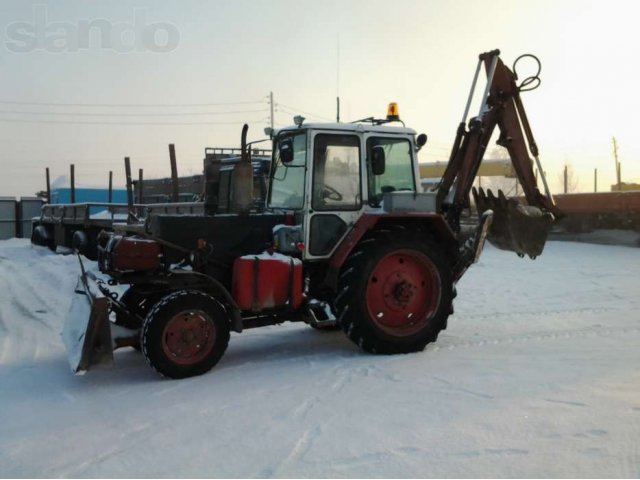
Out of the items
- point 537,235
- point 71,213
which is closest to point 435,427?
point 537,235

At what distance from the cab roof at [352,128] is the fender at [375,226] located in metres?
0.87

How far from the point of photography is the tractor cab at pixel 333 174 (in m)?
5.71

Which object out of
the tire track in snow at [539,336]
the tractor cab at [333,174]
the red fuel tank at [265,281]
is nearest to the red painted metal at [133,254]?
the red fuel tank at [265,281]

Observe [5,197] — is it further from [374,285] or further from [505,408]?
[505,408]

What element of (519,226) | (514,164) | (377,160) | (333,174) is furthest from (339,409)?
(514,164)

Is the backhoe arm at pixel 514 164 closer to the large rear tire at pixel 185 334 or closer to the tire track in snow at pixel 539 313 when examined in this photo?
the tire track in snow at pixel 539 313

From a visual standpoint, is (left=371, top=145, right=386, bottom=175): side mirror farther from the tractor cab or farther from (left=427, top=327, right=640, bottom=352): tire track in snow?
(left=427, top=327, right=640, bottom=352): tire track in snow

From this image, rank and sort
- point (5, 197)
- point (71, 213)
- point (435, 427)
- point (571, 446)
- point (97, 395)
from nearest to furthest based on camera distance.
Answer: point (571, 446) → point (435, 427) → point (97, 395) → point (71, 213) → point (5, 197)

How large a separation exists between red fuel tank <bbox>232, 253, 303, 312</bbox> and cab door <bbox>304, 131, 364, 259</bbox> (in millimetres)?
261

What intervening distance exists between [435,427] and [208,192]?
435 cm

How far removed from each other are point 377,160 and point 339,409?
265 centimetres

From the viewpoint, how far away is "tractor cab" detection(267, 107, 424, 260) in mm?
5707

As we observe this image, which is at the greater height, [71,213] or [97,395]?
[71,213]

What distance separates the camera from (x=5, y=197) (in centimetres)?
2188
